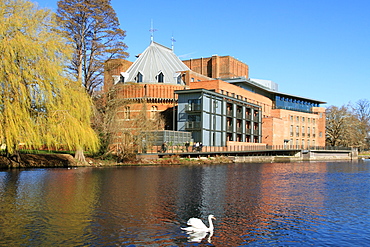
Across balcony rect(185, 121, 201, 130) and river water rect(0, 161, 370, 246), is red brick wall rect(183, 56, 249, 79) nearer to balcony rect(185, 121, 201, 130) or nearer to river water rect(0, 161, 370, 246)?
balcony rect(185, 121, 201, 130)

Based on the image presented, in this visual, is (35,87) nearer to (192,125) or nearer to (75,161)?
(75,161)

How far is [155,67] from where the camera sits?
74.9 metres

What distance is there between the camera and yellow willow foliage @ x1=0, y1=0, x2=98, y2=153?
26.8m

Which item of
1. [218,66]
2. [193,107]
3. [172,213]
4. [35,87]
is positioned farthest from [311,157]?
[172,213]

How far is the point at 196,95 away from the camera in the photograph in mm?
60719

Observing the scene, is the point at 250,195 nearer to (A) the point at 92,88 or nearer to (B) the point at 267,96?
(A) the point at 92,88

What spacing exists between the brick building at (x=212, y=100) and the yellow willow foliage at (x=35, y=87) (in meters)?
15.4

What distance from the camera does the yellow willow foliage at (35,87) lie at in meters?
26.8

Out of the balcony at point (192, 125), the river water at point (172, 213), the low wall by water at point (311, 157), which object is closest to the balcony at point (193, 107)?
the balcony at point (192, 125)

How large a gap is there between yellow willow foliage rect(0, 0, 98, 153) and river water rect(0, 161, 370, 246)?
12.7 ft

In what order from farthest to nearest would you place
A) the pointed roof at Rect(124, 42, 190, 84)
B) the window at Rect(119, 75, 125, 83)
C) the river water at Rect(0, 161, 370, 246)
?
the window at Rect(119, 75, 125, 83)
the pointed roof at Rect(124, 42, 190, 84)
the river water at Rect(0, 161, 370, 246)

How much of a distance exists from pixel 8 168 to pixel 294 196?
84.6 ft

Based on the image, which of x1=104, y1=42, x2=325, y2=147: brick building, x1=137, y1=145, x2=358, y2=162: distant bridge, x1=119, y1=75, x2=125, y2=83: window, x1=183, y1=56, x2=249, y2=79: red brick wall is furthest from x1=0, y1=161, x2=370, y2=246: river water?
x1=183, y1=56, x2=249, y2=79: red brick wall

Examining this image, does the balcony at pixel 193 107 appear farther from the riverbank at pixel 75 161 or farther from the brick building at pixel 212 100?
the riverbank at pixel 75 161
